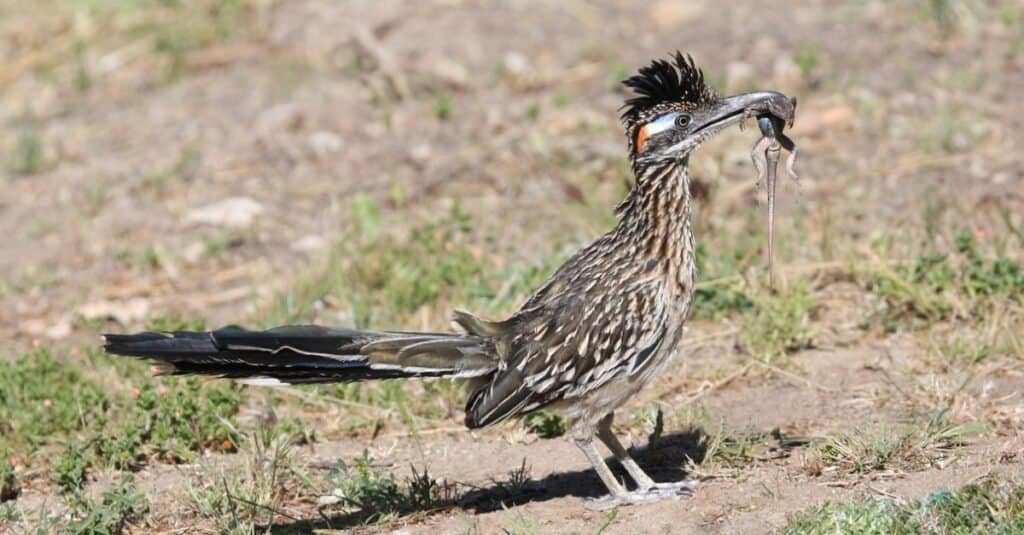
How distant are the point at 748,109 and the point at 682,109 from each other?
0.27m

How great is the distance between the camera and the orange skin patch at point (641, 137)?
5938 mm

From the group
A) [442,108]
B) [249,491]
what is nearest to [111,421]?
[249,491]

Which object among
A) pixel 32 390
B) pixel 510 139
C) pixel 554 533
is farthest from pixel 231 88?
pixel 554 533

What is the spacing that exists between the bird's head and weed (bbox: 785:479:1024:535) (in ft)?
5.19

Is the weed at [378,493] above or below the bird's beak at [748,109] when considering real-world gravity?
below

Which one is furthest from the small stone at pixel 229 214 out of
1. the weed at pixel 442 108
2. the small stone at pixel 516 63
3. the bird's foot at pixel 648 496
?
the bird's foot at pixel 648 496

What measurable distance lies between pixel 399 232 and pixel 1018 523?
4881 mm

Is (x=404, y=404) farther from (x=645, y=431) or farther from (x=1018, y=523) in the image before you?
(x=1018, y=523)

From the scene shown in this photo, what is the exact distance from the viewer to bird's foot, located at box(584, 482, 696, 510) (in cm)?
592

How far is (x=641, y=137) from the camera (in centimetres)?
596

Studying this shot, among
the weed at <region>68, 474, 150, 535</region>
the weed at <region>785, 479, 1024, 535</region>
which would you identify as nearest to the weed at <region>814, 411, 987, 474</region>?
the weed at <region>785, 479, 1024, 535</region>

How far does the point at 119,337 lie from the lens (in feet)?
16.9

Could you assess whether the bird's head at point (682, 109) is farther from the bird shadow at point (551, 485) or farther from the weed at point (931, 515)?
the weed at point (931, 515)

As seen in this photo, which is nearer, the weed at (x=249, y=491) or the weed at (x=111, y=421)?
the weed at (x=249, y=491)
